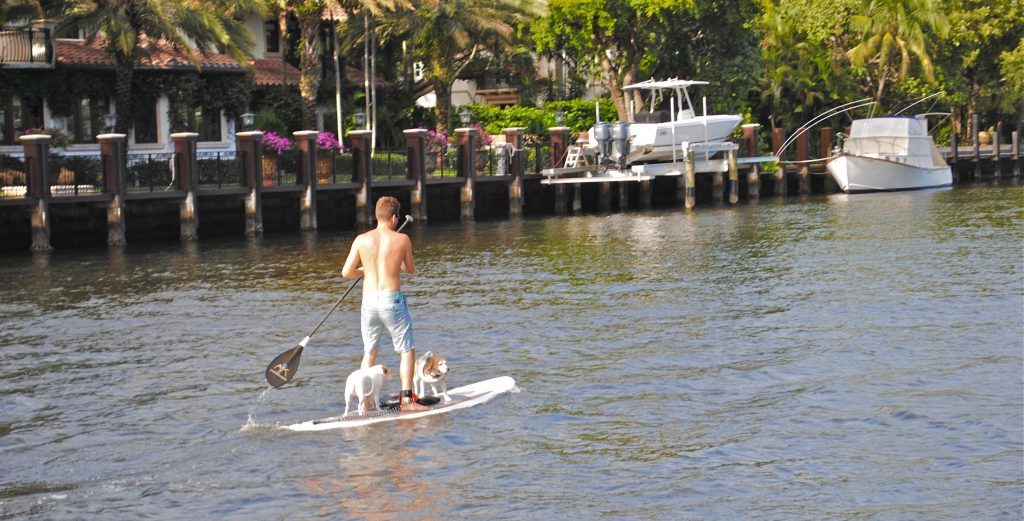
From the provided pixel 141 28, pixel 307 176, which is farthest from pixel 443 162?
pixel 141 28

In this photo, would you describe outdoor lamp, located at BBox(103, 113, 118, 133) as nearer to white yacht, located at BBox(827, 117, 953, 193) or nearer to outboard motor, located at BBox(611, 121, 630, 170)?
outboard motor, located at BBox(611, 121, 630, 170)

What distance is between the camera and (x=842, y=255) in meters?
29.3

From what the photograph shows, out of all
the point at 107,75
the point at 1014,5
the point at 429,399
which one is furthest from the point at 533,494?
the point at 1014,5

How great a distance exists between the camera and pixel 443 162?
4412 centimetres

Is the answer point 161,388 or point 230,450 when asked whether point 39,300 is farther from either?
point 230,450

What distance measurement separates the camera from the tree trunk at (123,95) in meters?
44.8

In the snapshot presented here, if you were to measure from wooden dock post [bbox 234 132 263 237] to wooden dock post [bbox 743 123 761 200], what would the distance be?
19553mm

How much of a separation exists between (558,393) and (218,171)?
23848mm

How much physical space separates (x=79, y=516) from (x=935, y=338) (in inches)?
433

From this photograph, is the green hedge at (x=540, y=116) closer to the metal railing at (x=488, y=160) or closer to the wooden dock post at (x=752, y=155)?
the wooden dock post at (x=752, y=155)

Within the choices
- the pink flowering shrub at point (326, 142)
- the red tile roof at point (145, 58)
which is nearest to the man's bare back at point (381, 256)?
the pink flowering shrub at point (326, 142)

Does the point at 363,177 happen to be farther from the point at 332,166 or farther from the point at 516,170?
the point at 516,170

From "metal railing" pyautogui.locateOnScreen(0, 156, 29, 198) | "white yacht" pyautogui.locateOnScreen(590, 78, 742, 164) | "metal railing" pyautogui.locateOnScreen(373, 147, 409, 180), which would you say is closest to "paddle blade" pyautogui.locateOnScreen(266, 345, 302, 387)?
"metal railing" pyautogui.locateOnScreen(0, 156, 29, 198)

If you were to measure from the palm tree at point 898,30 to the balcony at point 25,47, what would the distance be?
1332 inches
